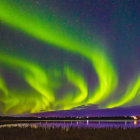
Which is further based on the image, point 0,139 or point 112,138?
point 112,138

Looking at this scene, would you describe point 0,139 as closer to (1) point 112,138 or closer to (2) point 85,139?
(2) point 85,139

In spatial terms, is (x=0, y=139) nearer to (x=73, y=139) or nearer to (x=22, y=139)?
(x=22, y=139)

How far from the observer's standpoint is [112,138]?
14.4 meters

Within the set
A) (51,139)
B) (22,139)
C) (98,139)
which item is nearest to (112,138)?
(98,139)

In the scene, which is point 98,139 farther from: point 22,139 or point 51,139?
point 22,139

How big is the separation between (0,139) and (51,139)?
2927mm

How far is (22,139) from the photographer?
1311 cm

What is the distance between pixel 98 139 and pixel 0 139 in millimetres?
5688

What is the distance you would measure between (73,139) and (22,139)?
301 cm

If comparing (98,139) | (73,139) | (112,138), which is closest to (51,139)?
(73,139)

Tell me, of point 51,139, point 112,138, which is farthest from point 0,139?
point 112,138

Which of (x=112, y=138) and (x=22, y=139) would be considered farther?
(x=112, y=138)

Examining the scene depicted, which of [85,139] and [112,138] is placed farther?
[112,138]

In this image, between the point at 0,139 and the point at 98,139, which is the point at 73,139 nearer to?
the point at 98,139
